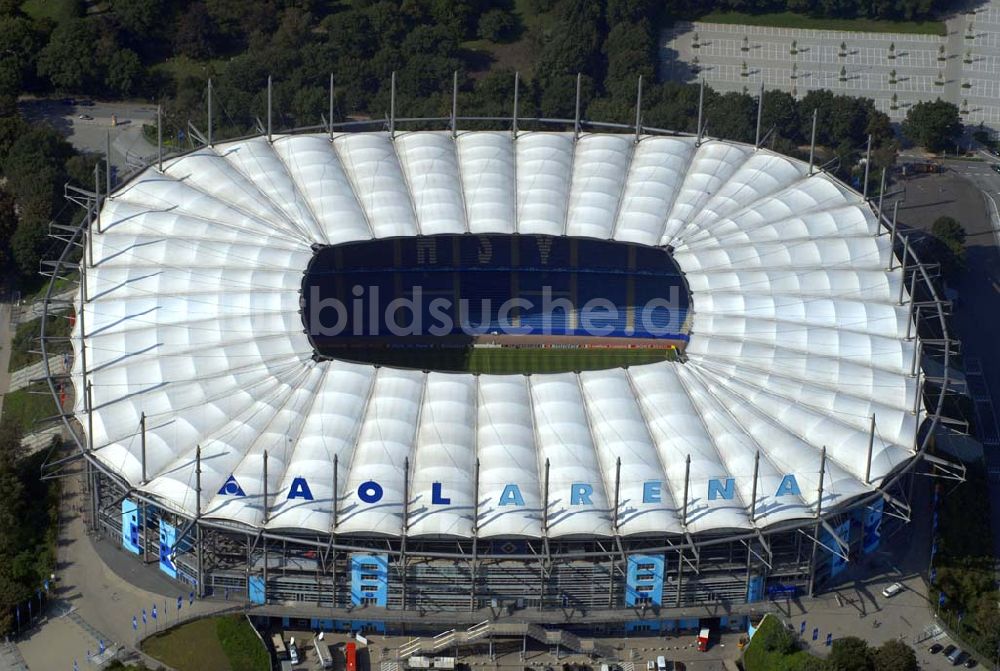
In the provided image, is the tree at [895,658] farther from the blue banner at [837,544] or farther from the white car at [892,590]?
the white car at [892,590]

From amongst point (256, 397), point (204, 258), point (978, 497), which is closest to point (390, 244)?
point (204, 258)

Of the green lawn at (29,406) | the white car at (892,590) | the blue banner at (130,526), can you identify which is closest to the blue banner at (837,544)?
the white car at (892,590)

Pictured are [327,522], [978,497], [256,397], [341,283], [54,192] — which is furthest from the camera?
[54,192]

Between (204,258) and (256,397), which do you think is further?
(204,258)

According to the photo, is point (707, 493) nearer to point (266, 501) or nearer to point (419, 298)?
point (266, 501)

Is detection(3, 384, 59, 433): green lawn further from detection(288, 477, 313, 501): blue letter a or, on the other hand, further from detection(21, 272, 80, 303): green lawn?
detection(288, 477, 313, 501): blue letter a

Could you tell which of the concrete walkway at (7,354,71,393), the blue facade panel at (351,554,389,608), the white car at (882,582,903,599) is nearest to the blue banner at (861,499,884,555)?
the white car at (882,582,903,599)

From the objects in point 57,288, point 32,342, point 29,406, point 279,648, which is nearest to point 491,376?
point 279,648
